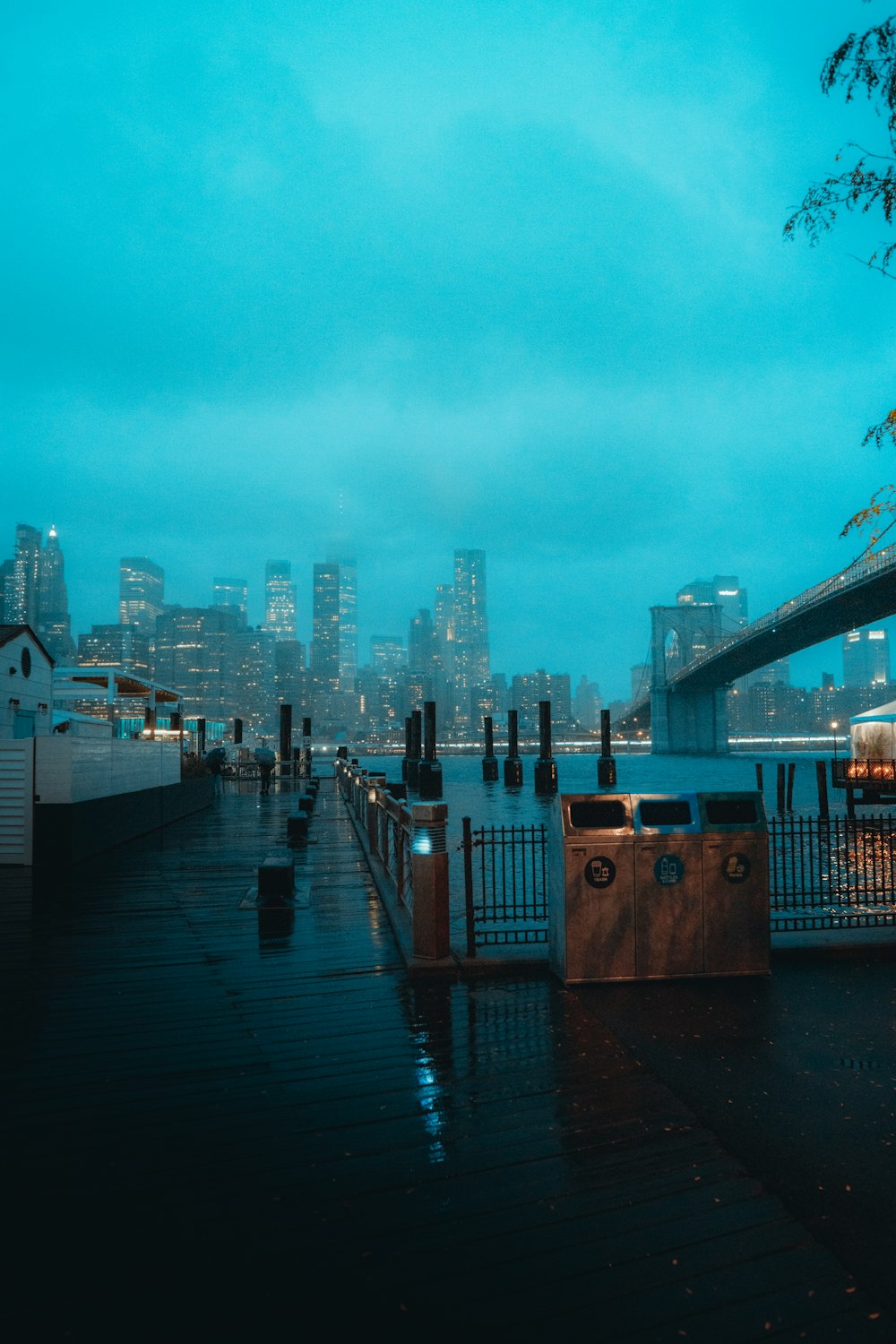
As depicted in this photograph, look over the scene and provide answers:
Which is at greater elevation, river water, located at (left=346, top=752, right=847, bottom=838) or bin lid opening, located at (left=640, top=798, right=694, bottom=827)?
bin lid opening, located at (left=640, top=798, right=694, bottom=827)

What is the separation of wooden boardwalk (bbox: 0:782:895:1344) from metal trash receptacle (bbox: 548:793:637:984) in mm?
339

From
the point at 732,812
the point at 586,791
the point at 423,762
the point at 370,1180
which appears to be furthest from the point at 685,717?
the point at 370,1180

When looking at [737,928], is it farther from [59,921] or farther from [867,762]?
[867,762]

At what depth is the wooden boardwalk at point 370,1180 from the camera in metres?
2.63

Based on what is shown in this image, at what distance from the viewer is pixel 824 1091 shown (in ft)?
14.0

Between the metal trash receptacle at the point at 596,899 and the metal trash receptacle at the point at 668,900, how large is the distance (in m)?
0.07

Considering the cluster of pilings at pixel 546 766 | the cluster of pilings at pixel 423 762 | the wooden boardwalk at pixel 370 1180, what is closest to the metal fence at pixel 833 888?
the wooden boardwalk at pixel 370 1180

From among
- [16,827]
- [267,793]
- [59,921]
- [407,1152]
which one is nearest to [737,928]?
[407,1152]

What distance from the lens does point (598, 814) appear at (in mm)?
6406

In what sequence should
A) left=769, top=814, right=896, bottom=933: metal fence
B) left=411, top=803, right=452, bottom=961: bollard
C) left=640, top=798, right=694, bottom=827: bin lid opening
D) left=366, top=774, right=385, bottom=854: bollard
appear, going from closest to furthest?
left=640, top=798, right=694, bottom=827: bin lid opening → left=411, top=803, right=452, bottom=961: bollard → left=769, top=814, right=896, bottom=933: metal fence → left=366, top=774, right=385, bottom=854: bollard

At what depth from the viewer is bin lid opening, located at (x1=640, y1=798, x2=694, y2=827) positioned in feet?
21.1

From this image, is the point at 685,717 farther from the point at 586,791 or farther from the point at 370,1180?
the point at 370,1180

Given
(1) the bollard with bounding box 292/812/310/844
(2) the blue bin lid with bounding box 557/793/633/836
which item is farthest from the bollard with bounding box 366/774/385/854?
(2) the blue bin lid with bounding box 557/793/633/836

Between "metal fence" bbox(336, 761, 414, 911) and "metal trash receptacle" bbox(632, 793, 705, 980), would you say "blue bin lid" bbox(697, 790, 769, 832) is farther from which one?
"metal fence" bbox(336, 761, 414, 911)
